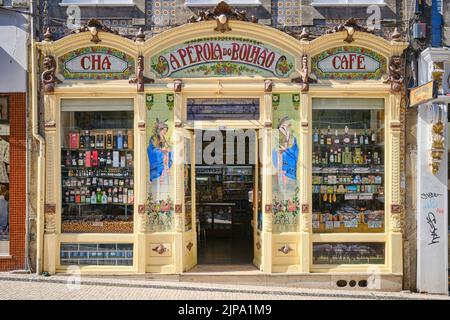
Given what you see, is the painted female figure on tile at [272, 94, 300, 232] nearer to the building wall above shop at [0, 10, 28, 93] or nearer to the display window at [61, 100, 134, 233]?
the display window at [61, 100, 134, 233]

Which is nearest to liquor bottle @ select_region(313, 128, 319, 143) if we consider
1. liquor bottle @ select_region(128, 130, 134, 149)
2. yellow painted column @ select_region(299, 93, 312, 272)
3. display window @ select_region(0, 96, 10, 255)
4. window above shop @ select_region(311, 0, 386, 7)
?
yellow painted column @ select_region(299, 93, 312, 272)

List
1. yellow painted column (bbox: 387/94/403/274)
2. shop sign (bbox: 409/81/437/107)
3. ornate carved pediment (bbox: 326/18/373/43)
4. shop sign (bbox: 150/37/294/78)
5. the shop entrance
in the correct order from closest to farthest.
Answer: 1. shop sign (bbox: 409/81/437/107)
2. ornate carved pediment (bbox: 326/18/373/43)
3. yellow painted column (bbox: 387/94/403/274)
4. shop sign (bbox: 150/37/294/78)
5. the shop entrance

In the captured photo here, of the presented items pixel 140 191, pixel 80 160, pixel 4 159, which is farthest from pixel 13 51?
pixel 140 191

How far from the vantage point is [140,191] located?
10.4 meters

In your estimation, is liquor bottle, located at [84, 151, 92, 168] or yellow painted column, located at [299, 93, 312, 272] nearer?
yellow painted column, located at [299, 93, 312, 272]

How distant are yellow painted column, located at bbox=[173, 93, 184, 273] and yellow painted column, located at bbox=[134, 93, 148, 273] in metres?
0.56

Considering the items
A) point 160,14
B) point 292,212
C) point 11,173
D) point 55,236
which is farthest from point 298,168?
point 11,173

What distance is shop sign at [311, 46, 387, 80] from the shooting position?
10.5 m

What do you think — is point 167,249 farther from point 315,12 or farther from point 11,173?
point 315,12

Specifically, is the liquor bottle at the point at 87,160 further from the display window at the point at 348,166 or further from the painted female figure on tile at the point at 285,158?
the display window at the point at 348,166

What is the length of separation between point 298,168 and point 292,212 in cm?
81

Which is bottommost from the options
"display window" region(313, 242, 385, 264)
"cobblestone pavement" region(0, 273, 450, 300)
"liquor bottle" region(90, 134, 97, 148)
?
"cobblestone pavement" region(0, 273, 450, 300)

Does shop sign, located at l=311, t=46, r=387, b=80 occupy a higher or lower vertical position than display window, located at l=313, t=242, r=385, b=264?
higher

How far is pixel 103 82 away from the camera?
412 inches
